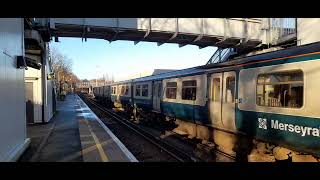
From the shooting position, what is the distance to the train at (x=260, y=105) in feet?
26.5

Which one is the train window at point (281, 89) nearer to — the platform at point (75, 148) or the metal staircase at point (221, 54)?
the platform at point (75, 148)

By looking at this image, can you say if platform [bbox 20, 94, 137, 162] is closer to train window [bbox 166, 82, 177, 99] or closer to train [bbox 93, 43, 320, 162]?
train [bbox 93, 43, 320, 162]

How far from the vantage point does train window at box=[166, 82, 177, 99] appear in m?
17.4

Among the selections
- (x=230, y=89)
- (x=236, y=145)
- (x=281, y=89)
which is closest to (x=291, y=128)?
(x=281, y=89)

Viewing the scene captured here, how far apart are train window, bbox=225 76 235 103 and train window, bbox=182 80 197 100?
2.93 meters

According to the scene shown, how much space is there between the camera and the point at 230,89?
1150 cm

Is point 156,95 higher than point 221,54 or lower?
lower

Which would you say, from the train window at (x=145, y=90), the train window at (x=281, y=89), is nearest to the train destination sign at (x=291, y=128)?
the train window at (x=281, y=89)

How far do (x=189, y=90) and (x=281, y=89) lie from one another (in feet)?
21.6

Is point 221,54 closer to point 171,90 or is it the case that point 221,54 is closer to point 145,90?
point 145,90

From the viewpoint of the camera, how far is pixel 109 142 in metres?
A: 13.2
